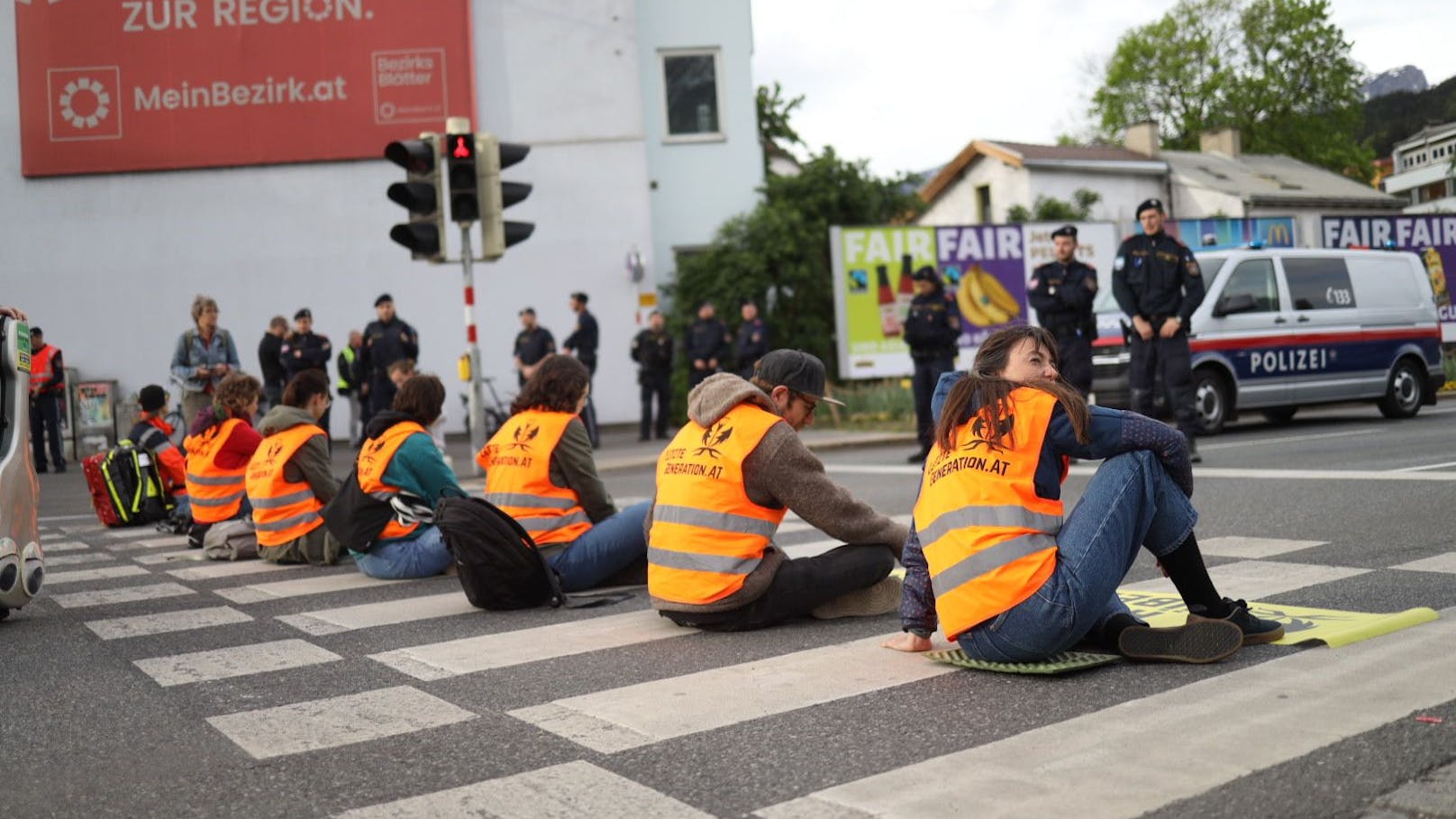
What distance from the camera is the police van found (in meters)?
15.4

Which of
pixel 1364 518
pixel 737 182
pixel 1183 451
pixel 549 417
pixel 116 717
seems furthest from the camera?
pixel 737 182

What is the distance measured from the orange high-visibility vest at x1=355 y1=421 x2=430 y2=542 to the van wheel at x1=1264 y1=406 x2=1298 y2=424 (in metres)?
12.3

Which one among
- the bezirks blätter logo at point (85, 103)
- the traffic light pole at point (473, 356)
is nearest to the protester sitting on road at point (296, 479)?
the traffic light pole at point (473, 356)

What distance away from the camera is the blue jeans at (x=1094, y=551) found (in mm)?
4266

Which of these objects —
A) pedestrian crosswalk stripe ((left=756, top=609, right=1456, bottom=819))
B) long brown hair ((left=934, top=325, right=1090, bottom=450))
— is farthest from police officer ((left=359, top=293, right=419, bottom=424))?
pedestrian crosswalk stripe ((left=756, top=609, right=1456, bottom=819))

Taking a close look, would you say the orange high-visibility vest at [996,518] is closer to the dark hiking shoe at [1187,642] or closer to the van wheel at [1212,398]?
the dark hiking shoe at [1187,642]

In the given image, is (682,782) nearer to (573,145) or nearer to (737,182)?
(573,145)

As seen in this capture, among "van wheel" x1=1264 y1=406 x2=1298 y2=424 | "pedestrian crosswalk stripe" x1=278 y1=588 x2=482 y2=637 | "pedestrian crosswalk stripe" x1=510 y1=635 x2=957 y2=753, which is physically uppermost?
"pedestrian crosswalk stripe" x1=510 y1=635 x2=957 y2=753

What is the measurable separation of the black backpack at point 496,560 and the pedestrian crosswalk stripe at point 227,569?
263cm

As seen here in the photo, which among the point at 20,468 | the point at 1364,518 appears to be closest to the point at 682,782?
the point at 20,468

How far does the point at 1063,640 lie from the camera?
4359mm

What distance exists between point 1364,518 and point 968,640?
13.8 ft

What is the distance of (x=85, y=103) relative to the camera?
924 inches

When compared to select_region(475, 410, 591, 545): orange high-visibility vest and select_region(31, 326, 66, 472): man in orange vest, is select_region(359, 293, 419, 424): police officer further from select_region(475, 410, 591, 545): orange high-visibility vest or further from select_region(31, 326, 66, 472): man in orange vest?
select_region(475, 410, 591, 545): orange high-visibility vest
